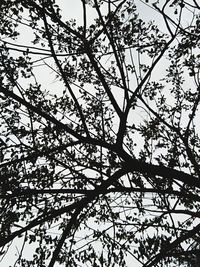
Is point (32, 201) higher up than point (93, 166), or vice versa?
point (93, 166)

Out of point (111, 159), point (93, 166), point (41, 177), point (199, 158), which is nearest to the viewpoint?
point (41, 177)

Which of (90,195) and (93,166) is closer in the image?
(90,195)

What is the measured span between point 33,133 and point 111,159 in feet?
6.14

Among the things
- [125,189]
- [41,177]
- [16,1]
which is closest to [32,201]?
[41,177]

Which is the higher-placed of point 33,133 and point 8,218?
point 33,133

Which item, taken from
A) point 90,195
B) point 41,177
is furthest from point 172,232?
point 41,177

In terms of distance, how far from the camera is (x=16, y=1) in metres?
6.11

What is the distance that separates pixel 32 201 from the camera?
5.61 metres

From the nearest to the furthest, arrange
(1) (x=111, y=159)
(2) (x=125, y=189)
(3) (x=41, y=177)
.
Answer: (2) (x=125, y=189) → (3) (x=41, y=177) → (1) (x=111, y=159)

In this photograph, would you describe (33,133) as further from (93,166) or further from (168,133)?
(168,133)

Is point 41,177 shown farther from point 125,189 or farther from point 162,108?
point 162,108

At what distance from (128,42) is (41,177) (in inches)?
145

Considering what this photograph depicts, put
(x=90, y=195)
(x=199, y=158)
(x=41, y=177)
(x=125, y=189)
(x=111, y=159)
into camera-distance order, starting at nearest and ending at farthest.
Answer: (x=90, y=195) → (x=125, y=189) → (x=41, y=177) → (x=111, y=159) → (x=199, y=158)

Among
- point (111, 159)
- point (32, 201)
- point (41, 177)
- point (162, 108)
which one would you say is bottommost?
point (32, 201)
